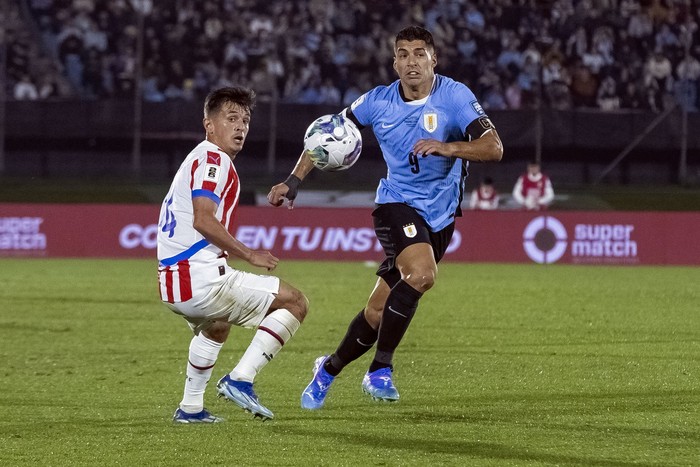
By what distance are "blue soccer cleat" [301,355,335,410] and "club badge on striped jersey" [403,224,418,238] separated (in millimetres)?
887

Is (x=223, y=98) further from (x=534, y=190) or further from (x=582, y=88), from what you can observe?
(x=582, y=88)

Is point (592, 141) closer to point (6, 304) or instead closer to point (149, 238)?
point (149, 238)

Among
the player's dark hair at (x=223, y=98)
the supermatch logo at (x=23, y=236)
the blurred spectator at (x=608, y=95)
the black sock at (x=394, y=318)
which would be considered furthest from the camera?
the supermatch logo at (x=23, y=236)

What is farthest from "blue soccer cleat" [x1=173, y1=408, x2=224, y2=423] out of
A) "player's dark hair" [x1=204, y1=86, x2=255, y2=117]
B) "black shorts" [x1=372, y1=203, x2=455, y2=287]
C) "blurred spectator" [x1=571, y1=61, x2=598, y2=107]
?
"blurred spectator" [x1=571, y1=61, x2=598, y2=107]

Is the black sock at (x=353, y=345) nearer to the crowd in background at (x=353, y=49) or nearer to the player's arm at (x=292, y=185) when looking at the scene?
the player's arm at (x=292, y=185)

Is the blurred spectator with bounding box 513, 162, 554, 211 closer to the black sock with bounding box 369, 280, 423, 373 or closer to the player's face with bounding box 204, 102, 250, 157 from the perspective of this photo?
the black sock with bounding box 369, 280, 423, 373

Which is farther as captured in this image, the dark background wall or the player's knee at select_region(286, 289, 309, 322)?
the dark background wall

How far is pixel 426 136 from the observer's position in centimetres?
763

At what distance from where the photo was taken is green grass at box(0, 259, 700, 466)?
5.96 m

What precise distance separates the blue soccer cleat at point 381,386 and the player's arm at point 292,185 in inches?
44.1

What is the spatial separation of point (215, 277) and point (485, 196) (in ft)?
52.2

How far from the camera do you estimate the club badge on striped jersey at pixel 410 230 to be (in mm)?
7508

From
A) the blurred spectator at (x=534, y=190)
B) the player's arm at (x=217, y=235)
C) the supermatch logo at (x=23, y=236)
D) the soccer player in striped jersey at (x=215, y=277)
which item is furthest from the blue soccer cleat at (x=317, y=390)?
the supermatch logo at (x=23, y=236)

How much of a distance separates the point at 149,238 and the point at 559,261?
274 inches
